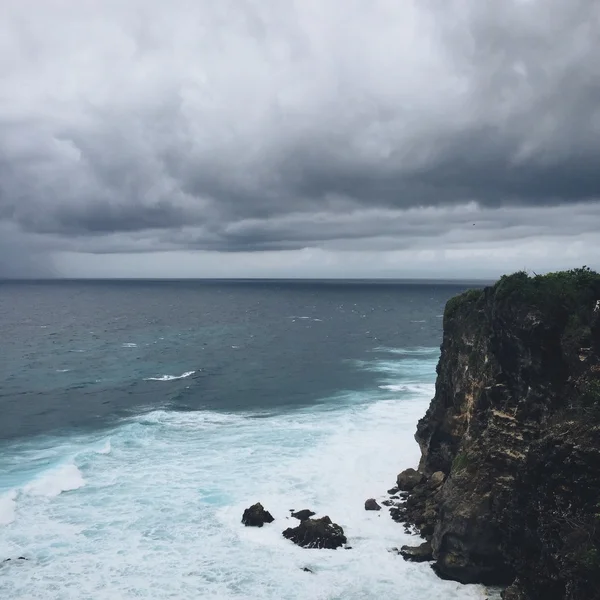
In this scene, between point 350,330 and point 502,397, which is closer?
point 502,397

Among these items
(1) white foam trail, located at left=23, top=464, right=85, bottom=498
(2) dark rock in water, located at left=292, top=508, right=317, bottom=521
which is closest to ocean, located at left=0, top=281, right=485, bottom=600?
(1) white foam trail, located at left=23, top=464, right=85, bottom=498

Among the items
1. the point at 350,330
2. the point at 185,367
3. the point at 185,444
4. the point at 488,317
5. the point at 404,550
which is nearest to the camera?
the point at 404,550

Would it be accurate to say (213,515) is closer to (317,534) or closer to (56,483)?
(317,534)

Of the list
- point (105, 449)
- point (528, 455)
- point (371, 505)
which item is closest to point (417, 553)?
point (371, 505)

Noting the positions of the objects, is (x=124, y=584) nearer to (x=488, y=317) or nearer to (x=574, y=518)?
(x=574, y=518)

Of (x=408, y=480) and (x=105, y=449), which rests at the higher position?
(x=408, y=480)

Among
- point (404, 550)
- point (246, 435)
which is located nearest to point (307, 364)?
point (246, 435)
